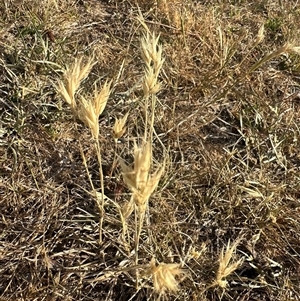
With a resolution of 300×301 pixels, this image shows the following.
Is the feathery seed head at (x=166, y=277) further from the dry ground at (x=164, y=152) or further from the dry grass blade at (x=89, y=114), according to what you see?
the dry ground at (x=164, y=152)

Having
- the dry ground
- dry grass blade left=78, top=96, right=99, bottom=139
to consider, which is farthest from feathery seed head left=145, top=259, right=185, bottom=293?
the dry ground

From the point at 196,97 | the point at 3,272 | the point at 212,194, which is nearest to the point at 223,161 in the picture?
the point at 212,194

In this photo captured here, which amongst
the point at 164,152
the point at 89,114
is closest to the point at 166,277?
the point at 89,114

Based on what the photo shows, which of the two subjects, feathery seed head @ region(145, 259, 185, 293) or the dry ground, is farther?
the dry ground

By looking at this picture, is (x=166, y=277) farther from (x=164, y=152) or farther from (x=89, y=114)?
(x=164, y=152)

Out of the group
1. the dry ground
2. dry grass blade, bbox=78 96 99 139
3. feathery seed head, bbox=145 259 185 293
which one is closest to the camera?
feathery seed head, bbox=145 259 185 293

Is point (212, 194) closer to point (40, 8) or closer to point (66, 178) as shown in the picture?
point (66, 178)

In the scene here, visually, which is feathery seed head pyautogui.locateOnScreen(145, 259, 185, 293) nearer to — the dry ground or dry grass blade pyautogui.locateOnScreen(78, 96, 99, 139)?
dry grass blade pyautogui.locateOnScreen(78, 96, 99, 139)

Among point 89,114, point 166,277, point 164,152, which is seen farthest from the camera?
point 164,152

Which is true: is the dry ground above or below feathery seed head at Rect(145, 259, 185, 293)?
below

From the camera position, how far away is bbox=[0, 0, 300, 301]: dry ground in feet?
4.22

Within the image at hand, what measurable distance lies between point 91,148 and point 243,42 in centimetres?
81

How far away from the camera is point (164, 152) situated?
1.38m

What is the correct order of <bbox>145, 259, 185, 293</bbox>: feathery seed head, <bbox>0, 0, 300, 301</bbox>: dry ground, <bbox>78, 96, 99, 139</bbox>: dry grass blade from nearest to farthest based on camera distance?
1. <bbox>145, 259, 185, 293</bbox>: feathery seed head
2. <bbox>78, 96, 99, 139</bbox>: dry grass blade
3. <bbox>0, 0, 300, 301</bbox>: dry ground
